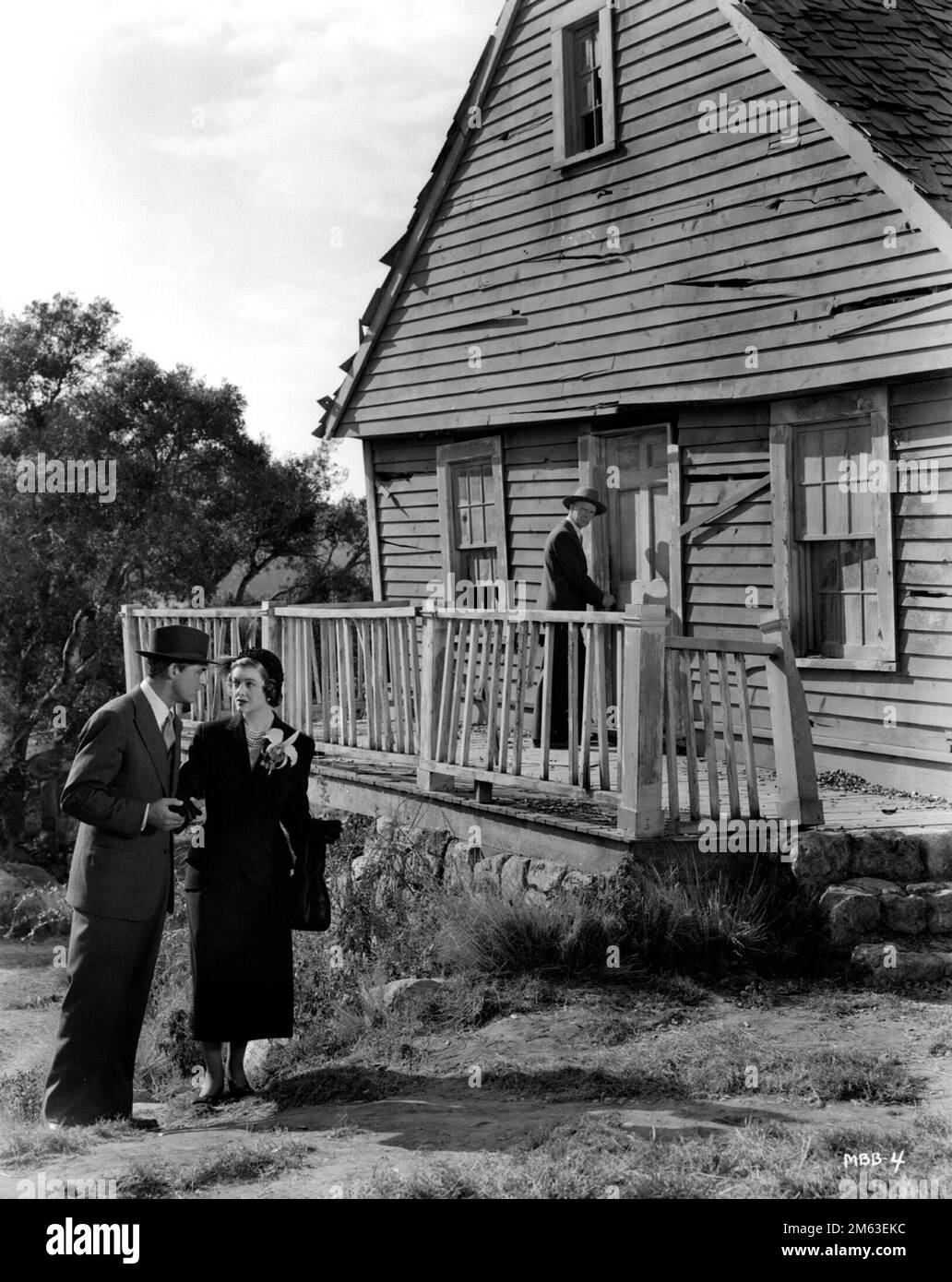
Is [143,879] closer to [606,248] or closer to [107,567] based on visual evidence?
[606,248]

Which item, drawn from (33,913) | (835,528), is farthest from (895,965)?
(33,913)

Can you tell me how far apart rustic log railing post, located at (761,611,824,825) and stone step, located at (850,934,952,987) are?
838 millimetres

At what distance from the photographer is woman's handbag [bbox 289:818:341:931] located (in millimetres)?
5715

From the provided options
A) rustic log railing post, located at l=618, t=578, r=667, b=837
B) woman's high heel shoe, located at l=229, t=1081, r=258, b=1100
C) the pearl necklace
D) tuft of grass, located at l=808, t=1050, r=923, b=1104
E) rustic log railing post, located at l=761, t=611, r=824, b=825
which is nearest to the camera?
tuft of grass, located at l=808, t=1050, r=923, b=1104

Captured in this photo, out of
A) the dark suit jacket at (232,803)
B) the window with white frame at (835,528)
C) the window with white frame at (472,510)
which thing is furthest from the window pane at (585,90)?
the dark suit jacket at (232,803)

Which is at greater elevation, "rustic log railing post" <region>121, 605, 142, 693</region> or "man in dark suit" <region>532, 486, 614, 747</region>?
"man in dark suit" <region>532, 486, 614, 747</region>

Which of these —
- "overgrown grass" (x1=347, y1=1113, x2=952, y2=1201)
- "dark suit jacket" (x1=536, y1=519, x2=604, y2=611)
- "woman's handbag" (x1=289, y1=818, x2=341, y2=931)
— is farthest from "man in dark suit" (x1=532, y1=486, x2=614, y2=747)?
"overgrown grass" (x1=347, y1=1113, x2=952, y2=1201)

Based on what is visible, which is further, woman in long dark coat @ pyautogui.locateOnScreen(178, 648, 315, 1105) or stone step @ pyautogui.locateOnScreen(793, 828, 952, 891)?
stone step @ pyautogui.locateOnScreen(793, 828, 952, 891)

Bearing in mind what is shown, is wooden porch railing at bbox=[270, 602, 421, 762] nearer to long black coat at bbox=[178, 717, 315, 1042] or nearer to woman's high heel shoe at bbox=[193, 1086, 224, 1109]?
long black coat at bbox=[178, 717, 315, 1042]

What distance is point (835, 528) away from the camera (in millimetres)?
9414

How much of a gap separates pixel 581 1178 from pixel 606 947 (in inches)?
105

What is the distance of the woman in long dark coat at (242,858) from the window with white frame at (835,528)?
5.03 m

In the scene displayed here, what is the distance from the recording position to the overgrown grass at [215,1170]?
421cm
